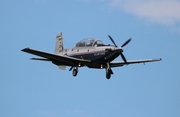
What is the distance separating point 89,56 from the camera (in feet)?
162

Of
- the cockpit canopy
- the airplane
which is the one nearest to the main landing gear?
the airplane

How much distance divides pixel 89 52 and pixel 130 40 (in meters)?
4.02

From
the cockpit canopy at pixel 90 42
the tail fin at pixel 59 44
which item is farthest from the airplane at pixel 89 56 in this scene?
the tail fin at pixel 59 44

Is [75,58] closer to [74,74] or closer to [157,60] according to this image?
[74,74]

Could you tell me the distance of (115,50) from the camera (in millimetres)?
47469

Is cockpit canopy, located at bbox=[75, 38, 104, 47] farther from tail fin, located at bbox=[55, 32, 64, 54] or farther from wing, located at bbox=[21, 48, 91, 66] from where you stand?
tail fin, located at bbox=[55, 32, 64, 54]

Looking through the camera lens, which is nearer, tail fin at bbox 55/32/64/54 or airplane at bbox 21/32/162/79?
airplane at bbox 21/32/162/79

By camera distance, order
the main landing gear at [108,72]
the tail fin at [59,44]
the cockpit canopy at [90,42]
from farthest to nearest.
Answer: the tail fin at [59,44], the cockpit canopy at [90,42], the main landing gear at [108,72]

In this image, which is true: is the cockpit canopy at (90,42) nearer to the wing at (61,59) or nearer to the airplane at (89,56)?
the airplane at (89,56)

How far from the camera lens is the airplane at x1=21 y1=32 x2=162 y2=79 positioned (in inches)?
1884

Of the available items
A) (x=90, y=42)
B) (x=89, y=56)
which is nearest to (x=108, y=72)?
(x=89, y=56)

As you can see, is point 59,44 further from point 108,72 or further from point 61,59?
point 108,72

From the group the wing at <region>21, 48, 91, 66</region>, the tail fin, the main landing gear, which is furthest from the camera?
the tail fin

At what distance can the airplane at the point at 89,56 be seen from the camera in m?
47.8
